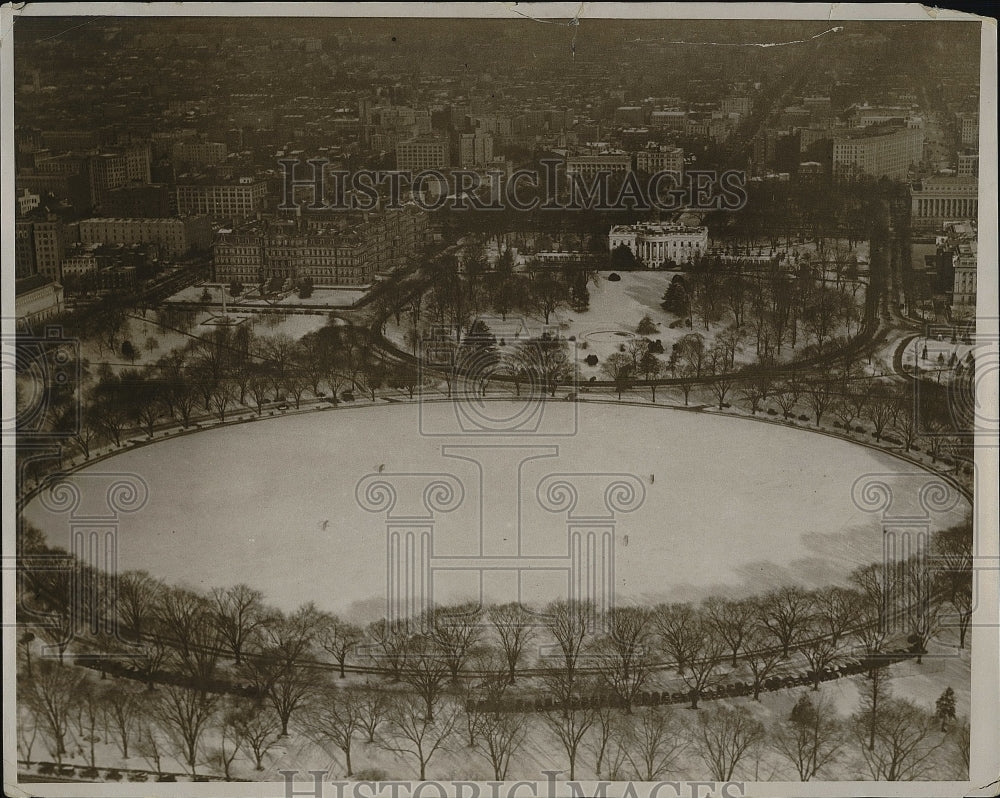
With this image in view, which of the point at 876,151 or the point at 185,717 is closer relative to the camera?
the point at 185,717

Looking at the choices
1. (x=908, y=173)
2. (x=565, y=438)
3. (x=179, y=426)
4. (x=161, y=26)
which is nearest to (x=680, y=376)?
(x=565, y=438)

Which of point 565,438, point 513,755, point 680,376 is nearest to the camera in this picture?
point 513,755

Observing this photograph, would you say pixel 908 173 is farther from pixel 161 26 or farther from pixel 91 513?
pixel 91 513

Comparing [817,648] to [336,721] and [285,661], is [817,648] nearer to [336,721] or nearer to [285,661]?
[336,721]

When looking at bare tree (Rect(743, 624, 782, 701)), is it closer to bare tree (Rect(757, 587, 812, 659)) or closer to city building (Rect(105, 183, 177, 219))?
bare tree (Rect(757, 587, 812, 659))

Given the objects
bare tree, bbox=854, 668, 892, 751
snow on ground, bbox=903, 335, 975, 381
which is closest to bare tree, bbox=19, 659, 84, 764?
bare tree, bbox=854, 668, 892, 751

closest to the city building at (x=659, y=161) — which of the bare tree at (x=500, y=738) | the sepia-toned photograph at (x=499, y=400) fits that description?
the sepia-toned photograph at (x=499, y=400)

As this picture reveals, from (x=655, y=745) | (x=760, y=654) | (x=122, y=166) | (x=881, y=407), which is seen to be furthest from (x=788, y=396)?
(x=122, y=166)
